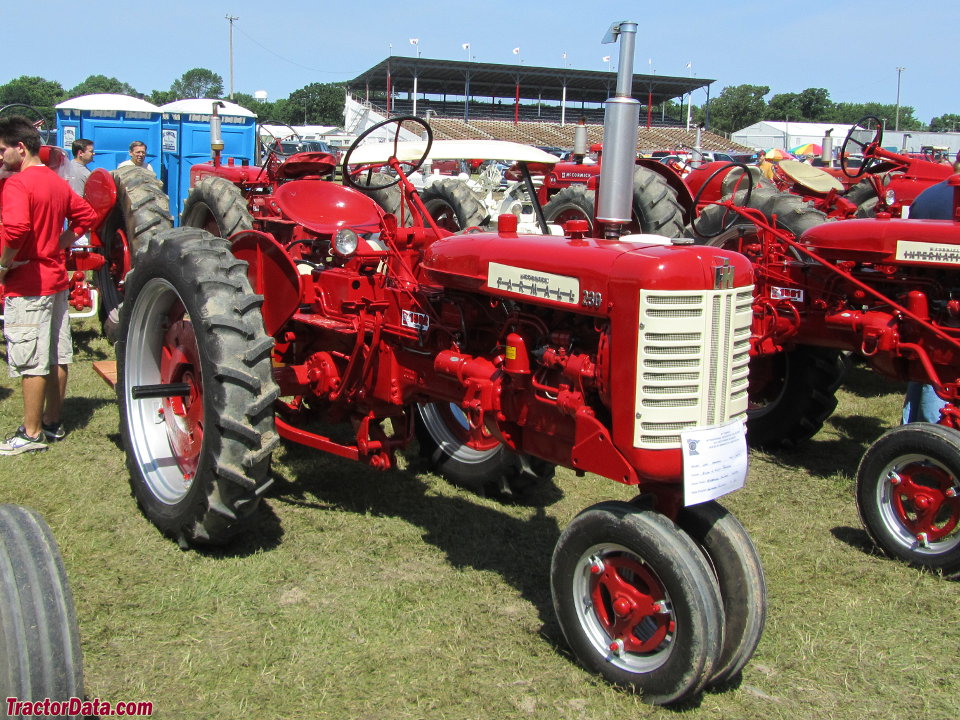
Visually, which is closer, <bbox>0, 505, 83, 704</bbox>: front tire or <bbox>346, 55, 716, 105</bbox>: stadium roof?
<bbox>0, 505, 83, 704</bbox>: front tire

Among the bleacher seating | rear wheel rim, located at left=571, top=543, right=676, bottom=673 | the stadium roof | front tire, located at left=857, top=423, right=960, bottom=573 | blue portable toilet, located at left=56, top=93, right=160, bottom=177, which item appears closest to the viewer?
rear wheel rim, located at left=571, top=543, right=676, bottom=673

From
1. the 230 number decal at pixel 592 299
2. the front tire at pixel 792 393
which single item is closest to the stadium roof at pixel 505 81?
the front tire at pixel 792 393

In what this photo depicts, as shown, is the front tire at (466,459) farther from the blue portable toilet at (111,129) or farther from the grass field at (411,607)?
the blue portable toilet at (111,129)

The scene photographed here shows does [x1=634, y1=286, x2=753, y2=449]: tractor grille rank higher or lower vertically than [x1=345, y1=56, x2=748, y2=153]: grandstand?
lower

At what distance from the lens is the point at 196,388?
13.3 ft

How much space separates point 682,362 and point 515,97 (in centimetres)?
5951

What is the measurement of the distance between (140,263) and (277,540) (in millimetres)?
1413

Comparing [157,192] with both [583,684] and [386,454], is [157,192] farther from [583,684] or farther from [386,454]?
[583,684]

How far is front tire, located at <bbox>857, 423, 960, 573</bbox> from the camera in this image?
12.5 ft

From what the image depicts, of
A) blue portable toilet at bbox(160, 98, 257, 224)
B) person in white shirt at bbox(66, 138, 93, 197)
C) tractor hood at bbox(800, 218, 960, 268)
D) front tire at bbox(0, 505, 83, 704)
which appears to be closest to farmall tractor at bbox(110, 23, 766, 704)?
front tire at bbox(0, 505, 83, 704)

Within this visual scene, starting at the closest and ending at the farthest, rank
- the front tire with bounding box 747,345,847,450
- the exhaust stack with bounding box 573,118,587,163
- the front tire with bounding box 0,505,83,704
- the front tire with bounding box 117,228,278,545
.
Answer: the front tire with bounding box 0,505,83,704
the front tire with bounding box 117,228,278,545
the front tire with bounding box 747,345,847,450
the exhaust stack with bounding box 573,118,587,163

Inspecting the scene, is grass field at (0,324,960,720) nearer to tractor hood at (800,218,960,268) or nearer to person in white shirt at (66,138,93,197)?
tractor hood at (800,218,960,268)

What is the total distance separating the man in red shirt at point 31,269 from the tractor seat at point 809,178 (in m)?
6.54

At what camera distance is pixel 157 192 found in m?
6.81
